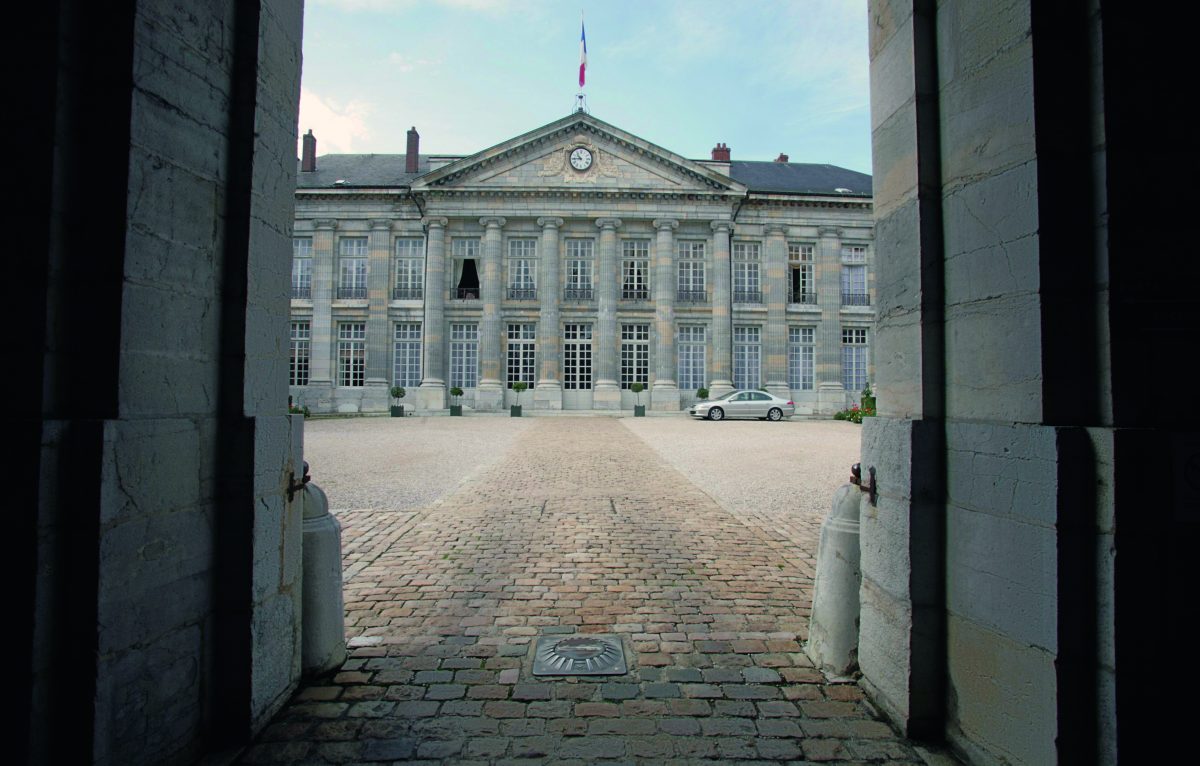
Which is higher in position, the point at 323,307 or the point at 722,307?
the point at 722,307

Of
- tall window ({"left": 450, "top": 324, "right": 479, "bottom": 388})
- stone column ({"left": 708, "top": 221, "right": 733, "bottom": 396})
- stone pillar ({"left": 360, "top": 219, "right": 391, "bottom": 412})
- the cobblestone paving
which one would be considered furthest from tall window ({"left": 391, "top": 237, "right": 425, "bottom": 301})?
the cobblestone paving

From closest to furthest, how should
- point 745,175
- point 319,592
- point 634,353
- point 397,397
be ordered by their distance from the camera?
1. point 319,592
2. point 397,397
3. point 634,353
4. point 745,175

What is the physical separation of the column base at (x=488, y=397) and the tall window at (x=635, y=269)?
27.5ft

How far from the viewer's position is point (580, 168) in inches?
1206

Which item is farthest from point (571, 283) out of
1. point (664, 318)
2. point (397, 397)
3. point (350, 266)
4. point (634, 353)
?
point (350, 266)

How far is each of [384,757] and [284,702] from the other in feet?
2.18

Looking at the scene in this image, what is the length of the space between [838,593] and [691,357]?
28245 millimetres

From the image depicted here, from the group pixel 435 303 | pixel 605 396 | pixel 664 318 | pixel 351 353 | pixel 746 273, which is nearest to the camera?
pixel 605 396

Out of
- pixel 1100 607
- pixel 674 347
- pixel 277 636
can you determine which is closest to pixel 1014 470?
pixel 1100 607

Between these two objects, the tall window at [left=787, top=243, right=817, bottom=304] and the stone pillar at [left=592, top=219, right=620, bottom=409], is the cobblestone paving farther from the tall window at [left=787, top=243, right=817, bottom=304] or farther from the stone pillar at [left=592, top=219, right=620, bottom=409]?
the tall window at [left=787, top=243, right=817, bottom=304]

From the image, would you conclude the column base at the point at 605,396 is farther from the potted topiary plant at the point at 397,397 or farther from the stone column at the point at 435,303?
the potted topiary plant at the point at 397,397

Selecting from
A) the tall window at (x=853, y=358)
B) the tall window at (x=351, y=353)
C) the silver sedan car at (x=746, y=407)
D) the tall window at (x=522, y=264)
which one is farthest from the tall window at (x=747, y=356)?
the tall window at (x=351, y=353)

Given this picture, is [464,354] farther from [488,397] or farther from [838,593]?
[838,593]

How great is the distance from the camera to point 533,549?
16.6 ft
